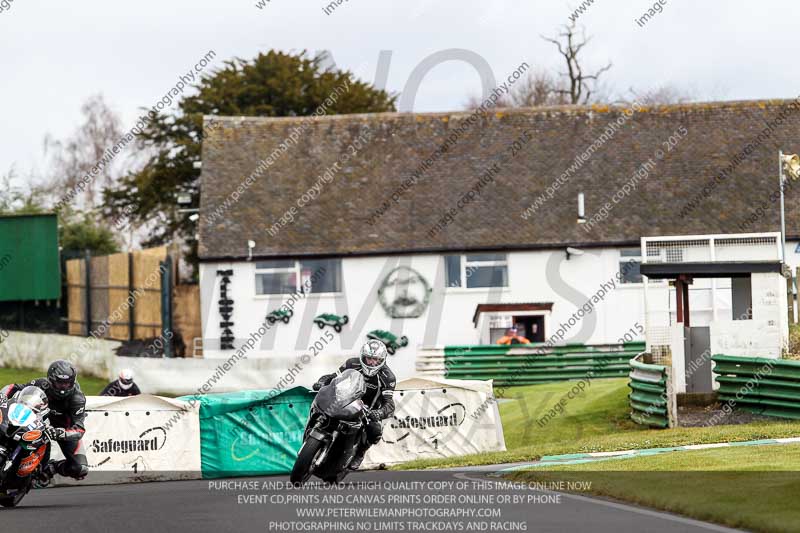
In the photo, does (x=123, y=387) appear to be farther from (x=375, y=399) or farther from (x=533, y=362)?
(x=533, y=362)

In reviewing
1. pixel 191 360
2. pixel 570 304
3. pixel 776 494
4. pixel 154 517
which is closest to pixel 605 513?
pixel 776 494

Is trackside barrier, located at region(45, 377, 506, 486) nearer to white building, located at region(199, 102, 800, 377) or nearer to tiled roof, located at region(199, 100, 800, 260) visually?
white building, located at region(199, 102, 800, 377)

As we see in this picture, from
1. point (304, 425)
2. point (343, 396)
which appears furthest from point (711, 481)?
point (304, 425)

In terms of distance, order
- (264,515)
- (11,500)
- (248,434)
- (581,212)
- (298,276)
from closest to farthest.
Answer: (264,515), (11,500), (248,434), (581,212), (298,276)

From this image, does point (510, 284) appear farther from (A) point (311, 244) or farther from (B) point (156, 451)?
(B) point (156, 451)

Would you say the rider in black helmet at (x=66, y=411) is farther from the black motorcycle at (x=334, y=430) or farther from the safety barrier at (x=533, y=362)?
the safety barrier at (x=533, y=362)

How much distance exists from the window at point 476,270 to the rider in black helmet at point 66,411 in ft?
82.6

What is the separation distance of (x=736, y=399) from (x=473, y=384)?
18.5ft

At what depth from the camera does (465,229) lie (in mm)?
41062

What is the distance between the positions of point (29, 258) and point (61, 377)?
31744 mm

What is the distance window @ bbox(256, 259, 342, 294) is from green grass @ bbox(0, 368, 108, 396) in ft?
21.0

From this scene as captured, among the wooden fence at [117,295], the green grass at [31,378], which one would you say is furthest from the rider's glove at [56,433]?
the wooden fence at [117,295]

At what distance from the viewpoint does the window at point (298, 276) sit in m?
41.2

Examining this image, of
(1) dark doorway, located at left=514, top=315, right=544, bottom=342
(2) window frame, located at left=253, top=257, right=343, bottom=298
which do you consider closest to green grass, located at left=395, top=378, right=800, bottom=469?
(1) dark doorway, located at left=514, top=315, right=544, bottom=342
